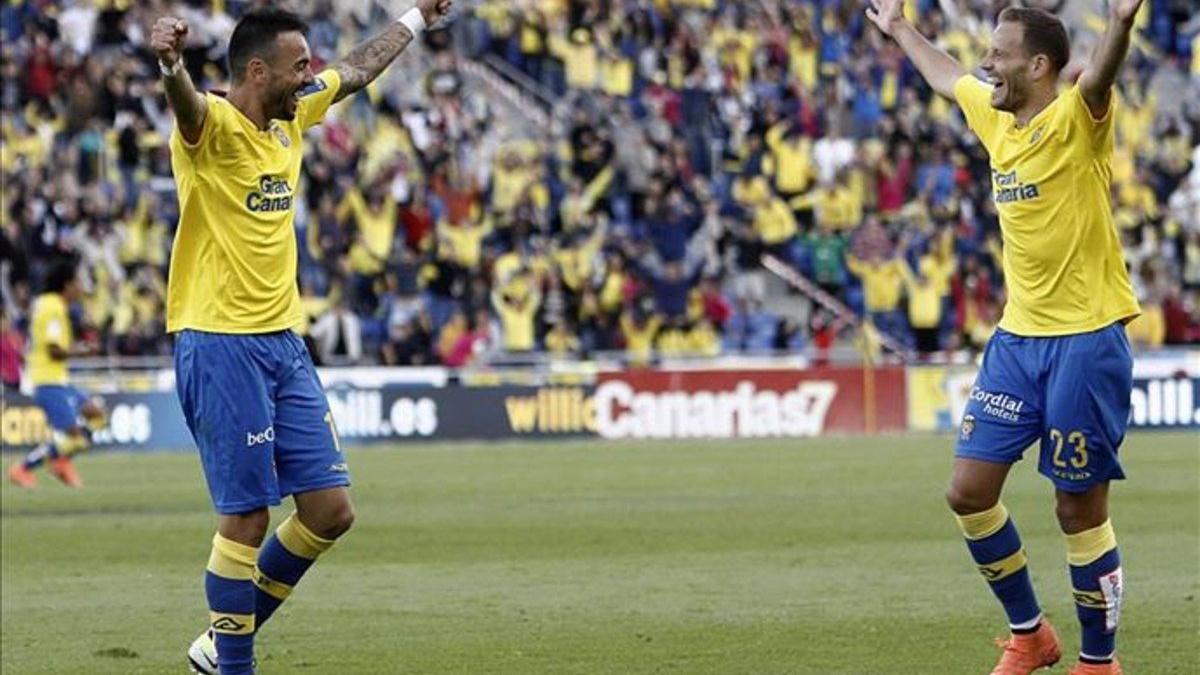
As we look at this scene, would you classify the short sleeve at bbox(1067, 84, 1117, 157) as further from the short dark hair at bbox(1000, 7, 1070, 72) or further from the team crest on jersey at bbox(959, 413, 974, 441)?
the team crest on jersey at bbox(959, 413, 974, 441)

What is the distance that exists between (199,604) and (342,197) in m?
20.3

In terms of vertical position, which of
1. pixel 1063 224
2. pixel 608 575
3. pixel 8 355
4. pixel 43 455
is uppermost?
pixel 1063 224

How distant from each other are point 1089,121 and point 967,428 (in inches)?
50.7

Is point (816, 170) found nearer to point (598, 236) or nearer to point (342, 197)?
point (598, 236)

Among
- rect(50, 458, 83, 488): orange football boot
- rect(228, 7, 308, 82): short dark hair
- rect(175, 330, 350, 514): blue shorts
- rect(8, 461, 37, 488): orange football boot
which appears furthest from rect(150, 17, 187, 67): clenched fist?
rect(8, 461, 37, 488): orange football boot

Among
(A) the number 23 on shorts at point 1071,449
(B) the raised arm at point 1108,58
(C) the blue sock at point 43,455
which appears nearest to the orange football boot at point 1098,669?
(A) the number 23 on shorts at point 1071,449

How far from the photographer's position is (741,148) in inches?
1480

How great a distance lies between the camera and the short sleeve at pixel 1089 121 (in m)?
9.75

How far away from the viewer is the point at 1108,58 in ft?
30.5

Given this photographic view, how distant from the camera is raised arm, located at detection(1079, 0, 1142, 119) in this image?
9055mm

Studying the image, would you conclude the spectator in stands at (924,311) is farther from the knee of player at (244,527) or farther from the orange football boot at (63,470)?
the knee of player at (244,527)

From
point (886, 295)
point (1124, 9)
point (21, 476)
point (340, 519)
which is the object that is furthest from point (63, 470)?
point (1124, 9)

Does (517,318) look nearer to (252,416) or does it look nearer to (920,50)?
(920,50)

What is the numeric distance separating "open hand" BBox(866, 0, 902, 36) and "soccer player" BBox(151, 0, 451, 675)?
253 centimetres
